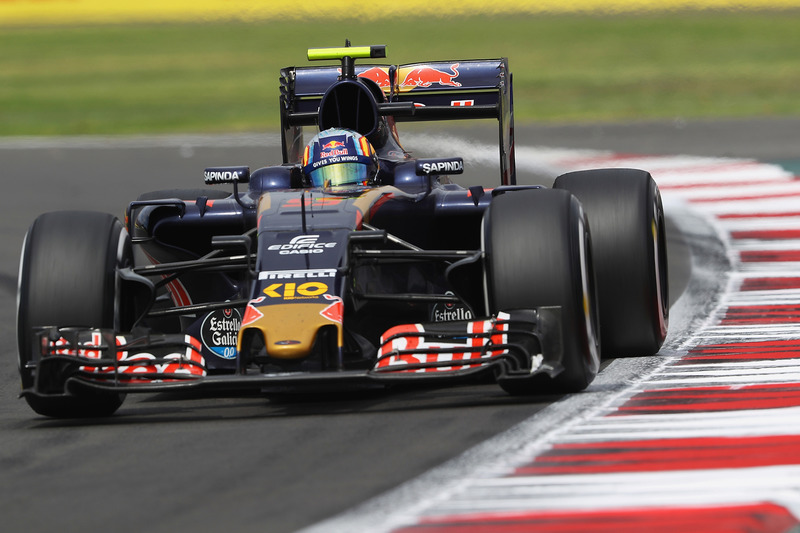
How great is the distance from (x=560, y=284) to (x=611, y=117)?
18.4m

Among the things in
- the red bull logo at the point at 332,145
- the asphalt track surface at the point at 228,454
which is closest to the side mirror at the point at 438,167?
the red bull logo at the point at 332,145

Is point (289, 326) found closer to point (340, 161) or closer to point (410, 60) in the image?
point (340, 161)

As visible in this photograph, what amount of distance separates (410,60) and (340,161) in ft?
80.3

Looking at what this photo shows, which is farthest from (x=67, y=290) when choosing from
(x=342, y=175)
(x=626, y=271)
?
(x=626, y=271)

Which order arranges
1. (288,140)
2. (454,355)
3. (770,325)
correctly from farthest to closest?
1. (288,140)
2. (770,325)
3. (454,355)

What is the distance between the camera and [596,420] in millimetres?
6762

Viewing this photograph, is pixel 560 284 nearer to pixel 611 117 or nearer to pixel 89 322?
pixel 89 322

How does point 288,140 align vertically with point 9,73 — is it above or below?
below

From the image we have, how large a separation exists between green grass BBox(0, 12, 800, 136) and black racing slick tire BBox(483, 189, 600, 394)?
694 inches

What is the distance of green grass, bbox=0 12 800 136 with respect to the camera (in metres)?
27.6

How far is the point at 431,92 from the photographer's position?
1116 centimetres

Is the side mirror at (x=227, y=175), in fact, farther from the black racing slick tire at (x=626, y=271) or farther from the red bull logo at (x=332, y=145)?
the black racing slick tire at (x=626, y=271)

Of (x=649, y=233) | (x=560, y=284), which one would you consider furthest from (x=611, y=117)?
(x=560, y=284)

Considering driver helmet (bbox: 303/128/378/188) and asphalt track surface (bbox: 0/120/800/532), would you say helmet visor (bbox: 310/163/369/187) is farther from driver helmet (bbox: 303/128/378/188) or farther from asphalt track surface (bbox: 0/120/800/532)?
asphalt track surface (bbox: 0/120/800/532)
